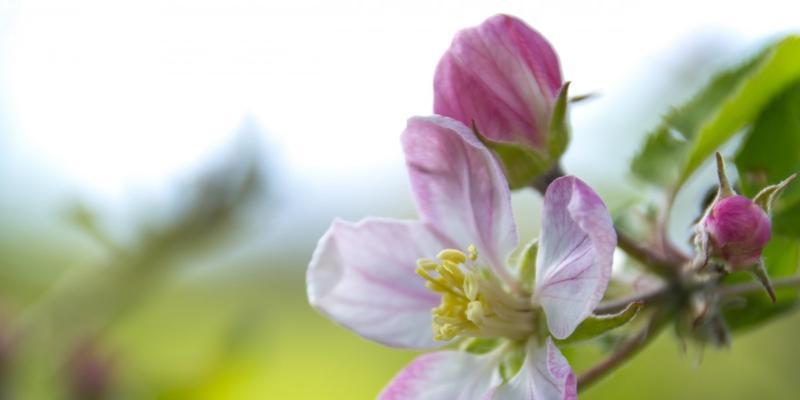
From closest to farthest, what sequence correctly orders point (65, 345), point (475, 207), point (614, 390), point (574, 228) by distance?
point (574, 228) → point (475, 207) → point (65, 345) → point (614, 390)

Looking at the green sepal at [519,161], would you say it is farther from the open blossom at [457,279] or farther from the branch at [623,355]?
the branch at [623,355]

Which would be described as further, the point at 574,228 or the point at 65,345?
the point at 65,345

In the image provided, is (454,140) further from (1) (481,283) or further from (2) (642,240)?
(2) (642,240)

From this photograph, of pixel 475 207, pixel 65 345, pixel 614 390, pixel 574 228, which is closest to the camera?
pixel 574 228

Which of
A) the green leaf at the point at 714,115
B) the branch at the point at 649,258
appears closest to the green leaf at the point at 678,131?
the green leaf at the point at 714,115

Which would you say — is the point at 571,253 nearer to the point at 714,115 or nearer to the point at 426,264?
the point at 426,264

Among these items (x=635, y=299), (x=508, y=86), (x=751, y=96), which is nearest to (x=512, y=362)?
(x=635, y=299)

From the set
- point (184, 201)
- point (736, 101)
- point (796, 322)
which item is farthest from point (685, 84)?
point (736, 101)
